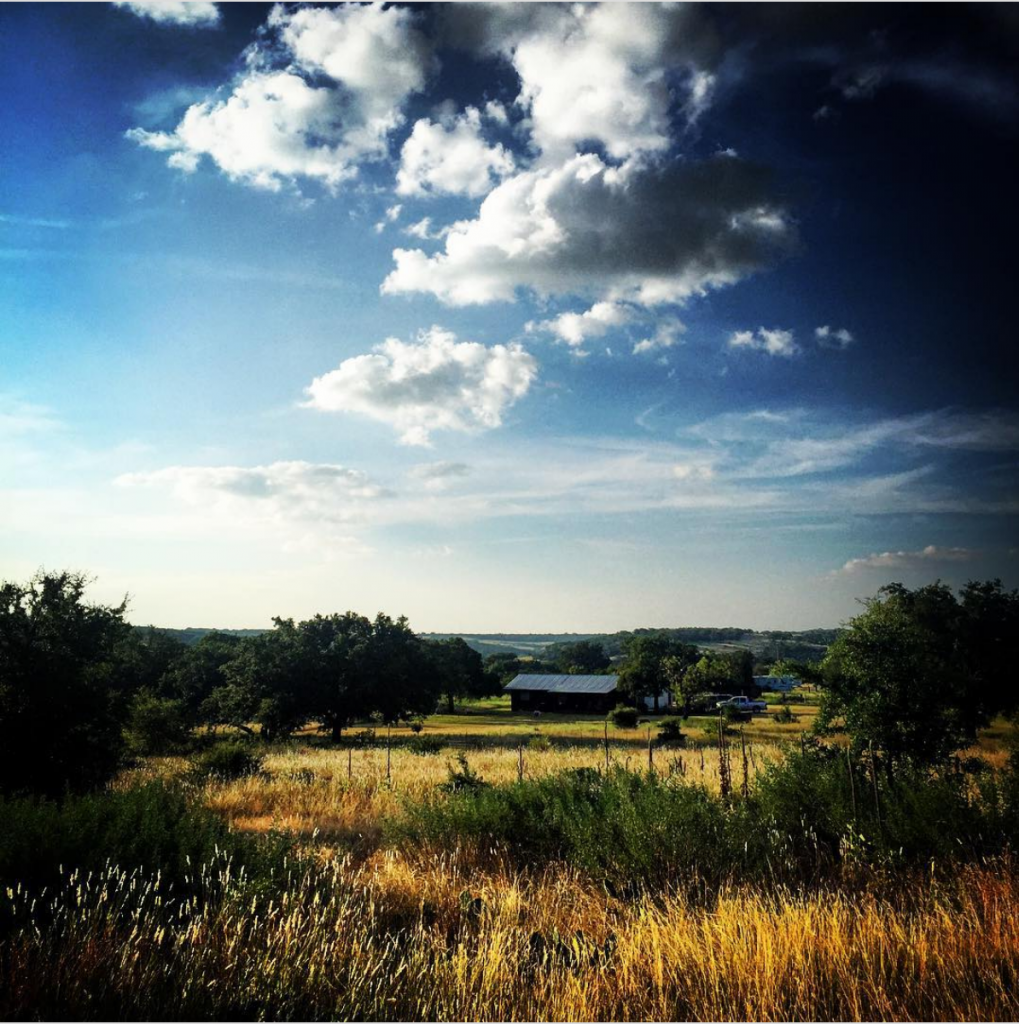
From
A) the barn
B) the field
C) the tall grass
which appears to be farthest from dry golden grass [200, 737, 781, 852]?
the barn

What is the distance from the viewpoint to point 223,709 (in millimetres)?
41531

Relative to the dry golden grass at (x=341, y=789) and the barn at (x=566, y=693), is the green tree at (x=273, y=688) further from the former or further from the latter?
the barn at (x=566, y=693)

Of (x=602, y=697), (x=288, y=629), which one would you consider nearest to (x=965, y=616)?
(x=602, y=697)

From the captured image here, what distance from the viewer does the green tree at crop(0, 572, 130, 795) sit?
46.9 feet

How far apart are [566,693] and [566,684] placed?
1477mm

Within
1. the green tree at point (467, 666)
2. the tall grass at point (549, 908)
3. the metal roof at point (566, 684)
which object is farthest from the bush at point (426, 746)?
the green tree at point (467, 666)

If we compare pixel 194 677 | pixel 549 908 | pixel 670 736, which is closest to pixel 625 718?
pixel 670 736

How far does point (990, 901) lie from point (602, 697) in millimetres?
Answer: 81769

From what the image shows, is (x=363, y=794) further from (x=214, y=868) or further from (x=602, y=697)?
(x=602, y=697)

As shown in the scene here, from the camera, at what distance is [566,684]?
8750cm

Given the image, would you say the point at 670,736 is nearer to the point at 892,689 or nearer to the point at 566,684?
the point at 892,689

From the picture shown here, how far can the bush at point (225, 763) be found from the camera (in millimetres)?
20547

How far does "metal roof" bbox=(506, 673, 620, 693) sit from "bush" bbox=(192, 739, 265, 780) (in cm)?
6749

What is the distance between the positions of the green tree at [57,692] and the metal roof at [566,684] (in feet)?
244
